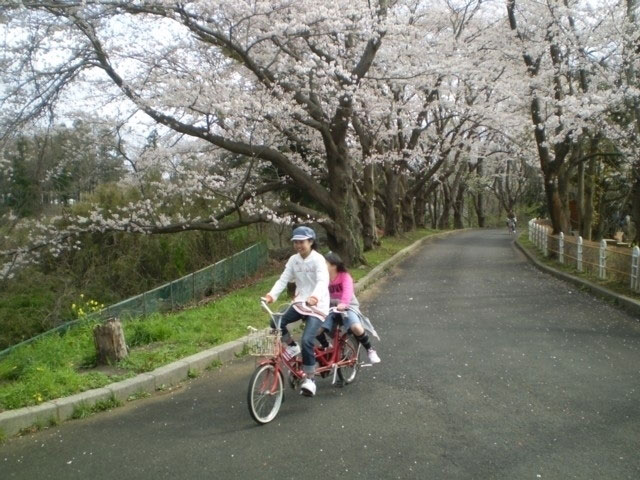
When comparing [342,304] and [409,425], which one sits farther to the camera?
[342,304]

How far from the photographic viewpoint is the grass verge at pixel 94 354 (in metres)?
6.65

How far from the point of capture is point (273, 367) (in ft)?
19.5

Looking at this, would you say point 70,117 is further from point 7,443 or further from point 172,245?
point 7,443

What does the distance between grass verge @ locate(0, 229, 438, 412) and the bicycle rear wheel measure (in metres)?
2.34

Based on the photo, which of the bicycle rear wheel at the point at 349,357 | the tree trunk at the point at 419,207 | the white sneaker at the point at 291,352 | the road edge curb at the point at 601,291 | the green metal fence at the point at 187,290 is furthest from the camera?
the tree trunk at the point at 419,207

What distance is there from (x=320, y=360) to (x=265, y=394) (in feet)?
3.50

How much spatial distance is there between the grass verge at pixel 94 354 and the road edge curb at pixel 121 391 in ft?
0.47

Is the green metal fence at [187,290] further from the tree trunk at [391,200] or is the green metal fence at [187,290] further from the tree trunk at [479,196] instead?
the tree trunk at [479,196]

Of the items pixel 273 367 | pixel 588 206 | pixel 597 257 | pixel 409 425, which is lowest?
pixel 409 425

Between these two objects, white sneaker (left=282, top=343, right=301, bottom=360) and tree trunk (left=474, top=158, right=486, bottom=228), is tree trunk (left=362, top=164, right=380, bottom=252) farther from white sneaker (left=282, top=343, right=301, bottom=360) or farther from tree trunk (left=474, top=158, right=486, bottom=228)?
tree trunk (left=474, top=158, right=486, bottom=228)

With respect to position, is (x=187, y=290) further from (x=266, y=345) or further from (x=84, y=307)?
(x=266, y=345)

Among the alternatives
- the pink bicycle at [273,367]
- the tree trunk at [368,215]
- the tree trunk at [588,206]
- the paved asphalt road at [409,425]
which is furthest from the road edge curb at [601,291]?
the pink bicycle at [273,367]

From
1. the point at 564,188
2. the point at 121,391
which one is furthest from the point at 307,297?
the point at 564,188

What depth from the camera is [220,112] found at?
1437cm
